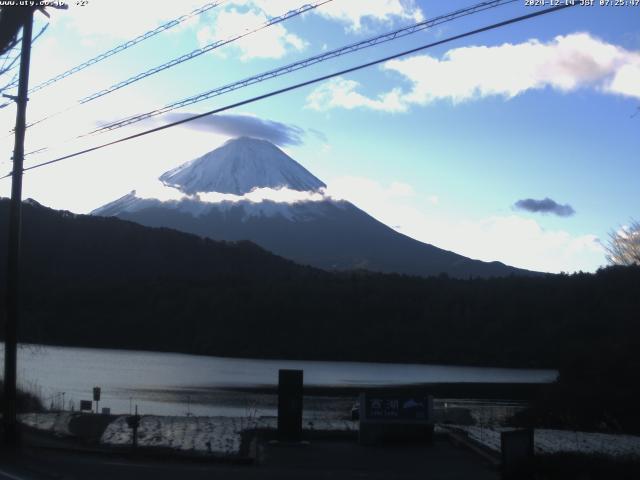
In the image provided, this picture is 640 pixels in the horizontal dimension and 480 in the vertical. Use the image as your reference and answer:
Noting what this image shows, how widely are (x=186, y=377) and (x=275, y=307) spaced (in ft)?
147

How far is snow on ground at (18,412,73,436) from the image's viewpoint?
896 inches

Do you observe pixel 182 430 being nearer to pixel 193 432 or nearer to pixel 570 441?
pixel 193 432

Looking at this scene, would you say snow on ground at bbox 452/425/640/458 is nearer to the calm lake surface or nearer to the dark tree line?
the calm lake surface

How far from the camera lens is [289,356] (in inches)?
4417

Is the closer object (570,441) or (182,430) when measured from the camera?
(570,441)

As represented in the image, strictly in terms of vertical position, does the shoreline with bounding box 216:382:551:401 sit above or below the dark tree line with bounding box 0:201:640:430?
below

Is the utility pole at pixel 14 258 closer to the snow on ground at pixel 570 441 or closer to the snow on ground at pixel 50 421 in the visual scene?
the snow on ground at pixel 50 421

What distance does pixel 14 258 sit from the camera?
1997 cm

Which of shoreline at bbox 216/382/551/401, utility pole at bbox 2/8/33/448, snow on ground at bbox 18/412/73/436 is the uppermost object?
utility pole at bbox 2/8/33/448

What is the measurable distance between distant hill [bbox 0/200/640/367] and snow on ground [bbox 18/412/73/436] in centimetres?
6957

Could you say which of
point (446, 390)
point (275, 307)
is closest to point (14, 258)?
point (446, 390)

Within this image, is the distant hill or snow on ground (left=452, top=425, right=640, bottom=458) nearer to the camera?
snow on ground (left=452, top=425, right=640, bottom=458)

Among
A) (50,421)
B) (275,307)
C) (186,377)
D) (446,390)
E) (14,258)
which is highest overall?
(275,307)

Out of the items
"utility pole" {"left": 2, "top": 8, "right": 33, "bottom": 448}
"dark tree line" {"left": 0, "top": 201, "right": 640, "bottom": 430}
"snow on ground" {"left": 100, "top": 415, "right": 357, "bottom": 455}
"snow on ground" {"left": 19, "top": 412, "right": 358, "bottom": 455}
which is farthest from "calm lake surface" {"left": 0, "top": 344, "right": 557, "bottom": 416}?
"utility pole" {"left": 2, "top": 8, "right": 33, "bottom": 448}
